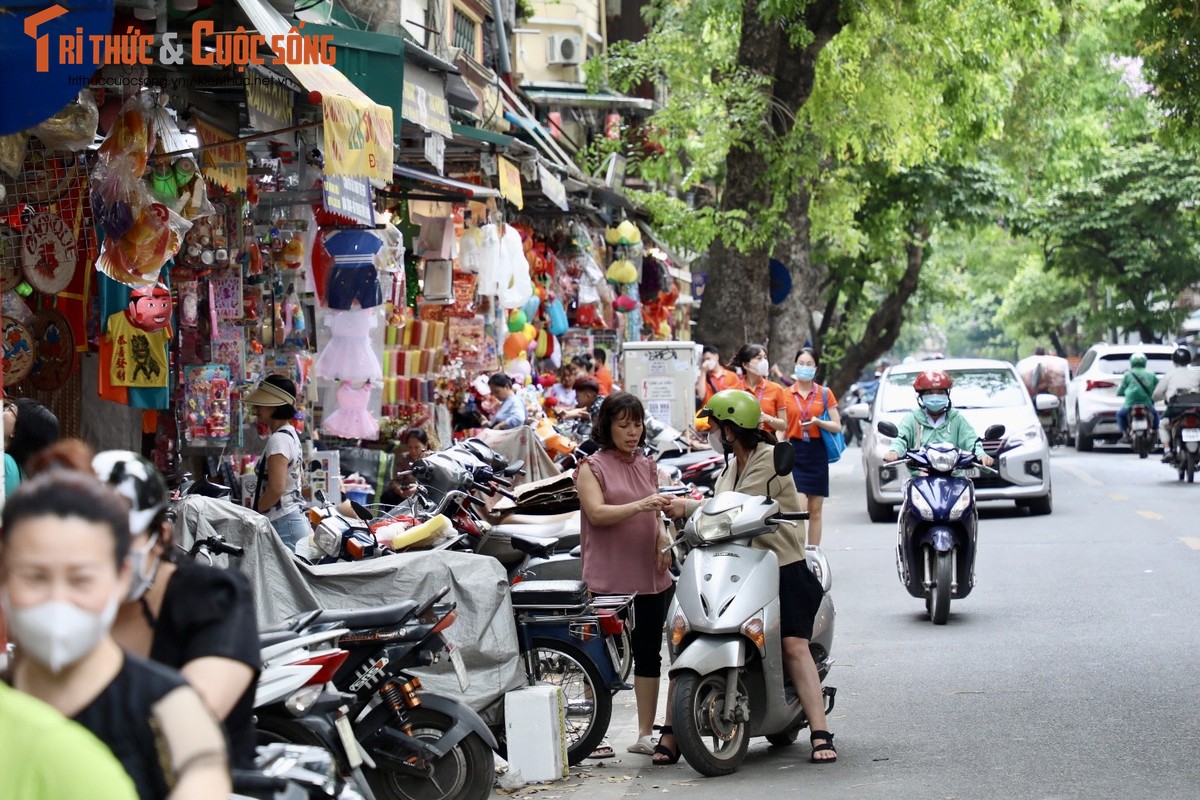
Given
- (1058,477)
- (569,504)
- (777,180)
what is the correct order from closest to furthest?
1. (569,504)
2. (777,180)
3. (1058,477)

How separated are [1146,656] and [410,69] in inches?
220

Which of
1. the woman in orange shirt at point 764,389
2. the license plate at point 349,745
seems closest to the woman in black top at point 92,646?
the license plate at point 349,745

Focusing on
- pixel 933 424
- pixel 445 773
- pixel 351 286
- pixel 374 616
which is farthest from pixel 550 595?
pixel 351 286

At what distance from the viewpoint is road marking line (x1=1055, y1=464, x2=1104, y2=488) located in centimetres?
2359

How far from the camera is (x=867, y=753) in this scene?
807 cm

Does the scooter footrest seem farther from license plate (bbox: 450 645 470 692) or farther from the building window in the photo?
the building window

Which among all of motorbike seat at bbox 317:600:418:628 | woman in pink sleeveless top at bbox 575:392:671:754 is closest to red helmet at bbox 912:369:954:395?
woman in pink sleeveless top at bbox 575:392:671:754

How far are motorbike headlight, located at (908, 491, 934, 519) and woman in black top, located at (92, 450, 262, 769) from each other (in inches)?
336

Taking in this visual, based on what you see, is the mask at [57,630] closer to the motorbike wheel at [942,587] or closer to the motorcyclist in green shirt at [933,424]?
the motorbike wheel at [942,587]

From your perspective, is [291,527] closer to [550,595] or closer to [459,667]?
→ [550,595]

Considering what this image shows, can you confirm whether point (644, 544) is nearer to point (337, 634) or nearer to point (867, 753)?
point (867, 753)

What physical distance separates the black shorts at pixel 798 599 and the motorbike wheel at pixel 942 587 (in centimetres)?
389

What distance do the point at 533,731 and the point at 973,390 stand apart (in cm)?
1360

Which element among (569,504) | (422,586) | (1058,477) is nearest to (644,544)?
(422,586)
